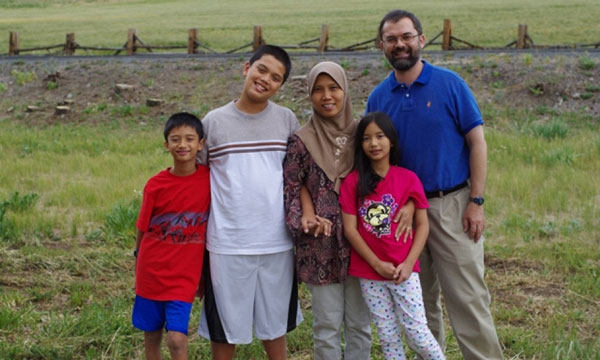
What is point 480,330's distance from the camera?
13.0ft

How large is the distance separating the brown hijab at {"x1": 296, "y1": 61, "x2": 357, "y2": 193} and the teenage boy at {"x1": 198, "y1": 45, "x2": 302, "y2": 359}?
0.55ft

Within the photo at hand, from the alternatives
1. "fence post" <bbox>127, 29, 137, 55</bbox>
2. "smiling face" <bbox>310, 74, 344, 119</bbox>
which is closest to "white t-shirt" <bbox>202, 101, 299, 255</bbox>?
"smiling face" <bbox>310, 74, 344, 119</bbox>

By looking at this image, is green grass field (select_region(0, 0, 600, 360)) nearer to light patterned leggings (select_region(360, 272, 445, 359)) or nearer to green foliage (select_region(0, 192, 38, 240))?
green foliage (select_region(0, 192, 38, 240))

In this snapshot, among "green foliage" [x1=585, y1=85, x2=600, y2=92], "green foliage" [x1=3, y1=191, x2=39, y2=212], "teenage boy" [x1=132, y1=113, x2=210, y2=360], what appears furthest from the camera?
"green foliage" [x1=585, y1=85, x2=600, y2=92]

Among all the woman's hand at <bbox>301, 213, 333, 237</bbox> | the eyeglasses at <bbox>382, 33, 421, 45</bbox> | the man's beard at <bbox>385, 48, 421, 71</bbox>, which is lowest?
the woman's hand at <bbox>301, 213, 333, 237</bbox>

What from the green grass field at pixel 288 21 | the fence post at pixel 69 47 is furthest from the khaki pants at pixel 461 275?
the green grass field at pixel 288 21

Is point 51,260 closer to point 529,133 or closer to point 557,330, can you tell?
point 557,330

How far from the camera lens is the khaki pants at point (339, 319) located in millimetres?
3852

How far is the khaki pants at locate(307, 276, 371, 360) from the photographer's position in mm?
3852

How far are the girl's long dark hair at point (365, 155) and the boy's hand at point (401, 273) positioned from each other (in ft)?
1.35

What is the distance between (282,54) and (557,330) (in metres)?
2.66

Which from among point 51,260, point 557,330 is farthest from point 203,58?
point 557,330

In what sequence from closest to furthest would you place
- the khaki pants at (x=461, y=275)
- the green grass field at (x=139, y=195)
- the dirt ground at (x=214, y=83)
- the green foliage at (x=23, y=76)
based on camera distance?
the khaki pants at (x=461, y=275), the green grass field at (x=139, y=195), the dirt ground at (x=214, y=83), the green foliage at (x=23, y=76)

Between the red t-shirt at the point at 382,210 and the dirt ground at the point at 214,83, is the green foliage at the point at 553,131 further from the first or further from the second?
the red t-shirt at the point at 382,210
